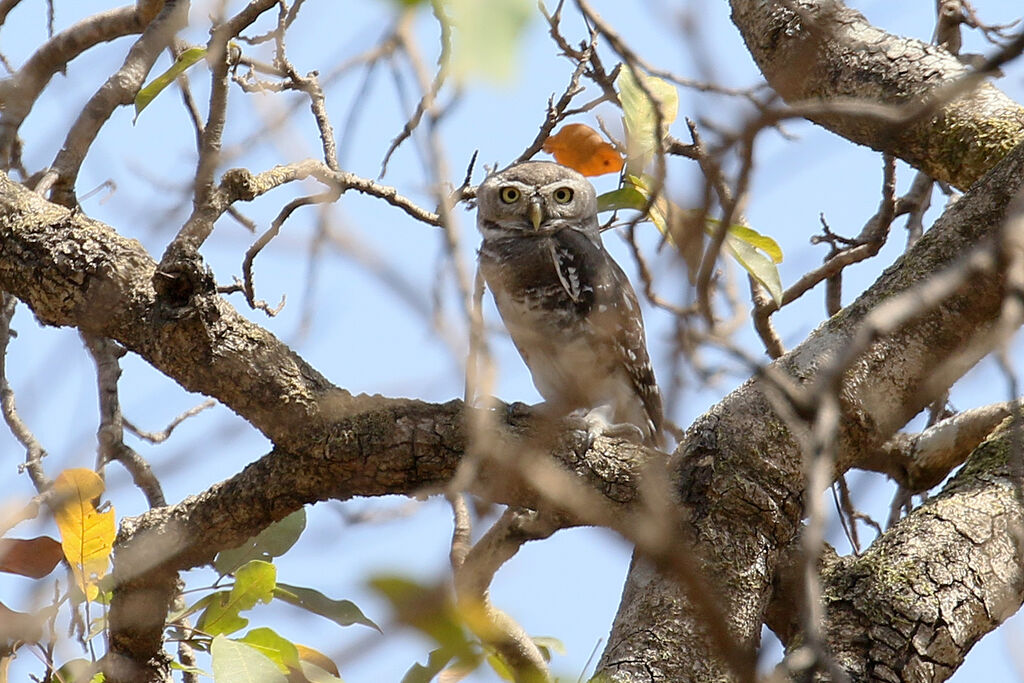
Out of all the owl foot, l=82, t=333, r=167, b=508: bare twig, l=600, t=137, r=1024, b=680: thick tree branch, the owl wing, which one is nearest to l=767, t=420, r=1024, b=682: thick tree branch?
l=600, t=137, r=1024, b=680: thick tree branch

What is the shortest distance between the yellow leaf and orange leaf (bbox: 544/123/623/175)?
6.35 feet

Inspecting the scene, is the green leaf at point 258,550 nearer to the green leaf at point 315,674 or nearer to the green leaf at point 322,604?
the green leaf at point 322,604

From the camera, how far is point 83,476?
266 centimetres

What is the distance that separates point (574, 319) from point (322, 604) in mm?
1905

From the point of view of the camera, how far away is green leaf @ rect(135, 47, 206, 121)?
3240mm

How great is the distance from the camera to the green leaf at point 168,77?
324 centimetres

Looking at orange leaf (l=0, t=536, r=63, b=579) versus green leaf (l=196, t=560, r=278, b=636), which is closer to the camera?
orange leaf (l=0, t=536, r=63, b=579)

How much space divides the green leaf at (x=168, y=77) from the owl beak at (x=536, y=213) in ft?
7.72

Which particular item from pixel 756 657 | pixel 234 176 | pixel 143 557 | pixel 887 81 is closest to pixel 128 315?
pixel 234 176

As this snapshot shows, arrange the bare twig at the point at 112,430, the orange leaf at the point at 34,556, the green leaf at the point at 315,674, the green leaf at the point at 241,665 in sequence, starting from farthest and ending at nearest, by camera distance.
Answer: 1. the bare twig at the point at 112,430
2. the orange leaf at the point at 34,556
3. the green leaf at the point at 315,674
4. the green leaf at the point at 241,665

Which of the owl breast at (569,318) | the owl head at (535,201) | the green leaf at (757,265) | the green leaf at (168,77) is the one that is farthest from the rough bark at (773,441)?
the owl head at (535,201)

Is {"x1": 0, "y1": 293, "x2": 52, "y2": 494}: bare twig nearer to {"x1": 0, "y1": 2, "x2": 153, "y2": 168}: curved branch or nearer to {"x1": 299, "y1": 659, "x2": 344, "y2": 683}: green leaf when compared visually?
{"x1": 0, "y1": 2, "x2": 153, "y2": 168}: curved branch

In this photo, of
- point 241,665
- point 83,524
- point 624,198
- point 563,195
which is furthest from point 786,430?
point 563,195

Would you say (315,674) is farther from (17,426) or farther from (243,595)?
(17,426)
